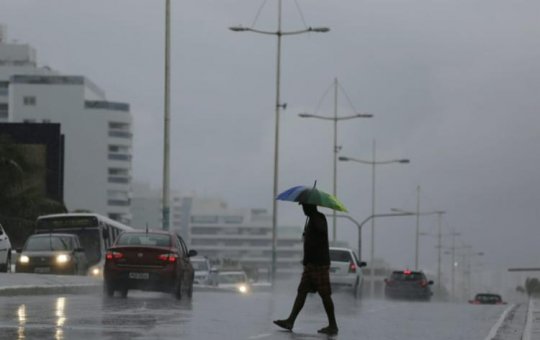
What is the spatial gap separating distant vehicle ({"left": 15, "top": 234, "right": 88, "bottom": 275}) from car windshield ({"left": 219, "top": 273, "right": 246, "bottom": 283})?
70.6ft

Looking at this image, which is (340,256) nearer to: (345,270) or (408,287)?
(345,270)

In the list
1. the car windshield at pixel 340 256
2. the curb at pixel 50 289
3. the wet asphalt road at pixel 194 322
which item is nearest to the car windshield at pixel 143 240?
the curb at pixel 50 289

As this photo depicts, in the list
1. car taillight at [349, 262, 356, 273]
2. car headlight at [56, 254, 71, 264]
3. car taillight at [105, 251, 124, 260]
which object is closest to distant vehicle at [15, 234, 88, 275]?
car headlight at [56, 254, 71, 264]

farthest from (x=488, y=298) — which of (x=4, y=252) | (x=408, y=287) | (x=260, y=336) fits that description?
(x=260, y=336)

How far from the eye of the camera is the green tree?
6731 cm

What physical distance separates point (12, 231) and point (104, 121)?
103 metres

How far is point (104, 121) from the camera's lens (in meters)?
169

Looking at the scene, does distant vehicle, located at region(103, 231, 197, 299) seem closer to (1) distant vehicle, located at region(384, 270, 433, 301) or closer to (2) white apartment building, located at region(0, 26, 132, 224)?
(1) distant vehicle, located at region(384, 270, 433, 301)

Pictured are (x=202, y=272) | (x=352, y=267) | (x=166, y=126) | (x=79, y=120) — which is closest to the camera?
(x=352, y=267)

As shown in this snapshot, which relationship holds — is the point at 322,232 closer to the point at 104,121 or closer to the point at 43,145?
the point at 43,145

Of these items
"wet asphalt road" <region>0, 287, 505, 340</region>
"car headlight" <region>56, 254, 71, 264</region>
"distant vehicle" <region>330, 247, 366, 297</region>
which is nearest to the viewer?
"wet asphalt road" <region>0, 287, 505, 340</region>

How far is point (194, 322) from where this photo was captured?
19375 mm

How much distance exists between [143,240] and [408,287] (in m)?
30.4

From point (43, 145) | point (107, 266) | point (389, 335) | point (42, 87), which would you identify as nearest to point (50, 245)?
point (107, 266)
